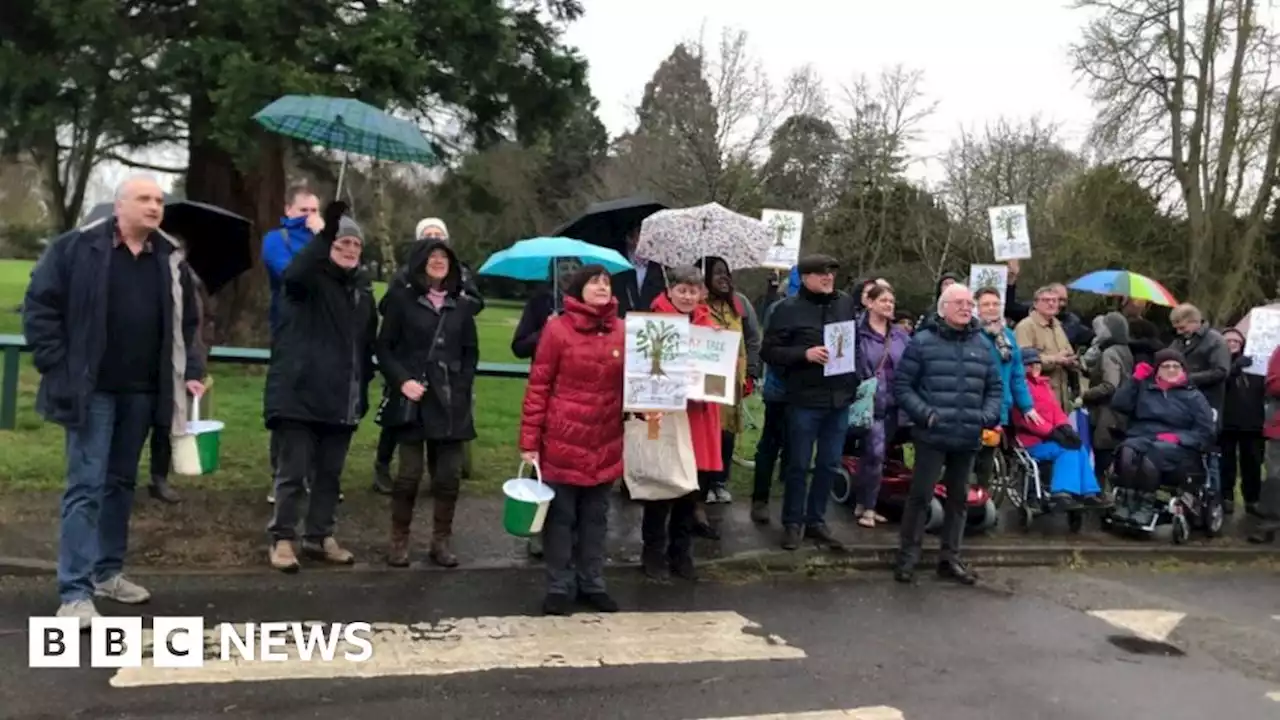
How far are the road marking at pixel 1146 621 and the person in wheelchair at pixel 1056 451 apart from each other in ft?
6.94

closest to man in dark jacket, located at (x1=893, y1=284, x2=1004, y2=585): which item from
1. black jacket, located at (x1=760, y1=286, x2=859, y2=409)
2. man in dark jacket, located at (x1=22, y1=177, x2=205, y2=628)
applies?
black jacket, located at (x1=760, y1=286, x2=859, y2=409)

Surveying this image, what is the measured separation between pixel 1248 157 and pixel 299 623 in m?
29.8

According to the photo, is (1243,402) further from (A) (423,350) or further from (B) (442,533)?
(A) (423,350)

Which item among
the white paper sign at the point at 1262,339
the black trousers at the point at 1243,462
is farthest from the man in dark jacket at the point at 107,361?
the black trousers at the point at 1243,462

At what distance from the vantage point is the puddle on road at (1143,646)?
247 inches

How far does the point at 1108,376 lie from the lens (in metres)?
10.1

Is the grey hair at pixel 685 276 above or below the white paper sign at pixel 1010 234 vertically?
below

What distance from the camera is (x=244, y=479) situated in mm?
8836

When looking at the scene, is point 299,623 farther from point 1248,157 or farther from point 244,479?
point 1248,157

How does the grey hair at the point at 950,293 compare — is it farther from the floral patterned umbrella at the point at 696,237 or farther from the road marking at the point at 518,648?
the road marking at the point at 518,648

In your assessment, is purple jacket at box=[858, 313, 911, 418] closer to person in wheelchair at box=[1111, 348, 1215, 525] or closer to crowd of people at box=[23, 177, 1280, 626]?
crowd of people at box=[23, 177, 1280, 626]

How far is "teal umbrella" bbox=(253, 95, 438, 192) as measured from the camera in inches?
292

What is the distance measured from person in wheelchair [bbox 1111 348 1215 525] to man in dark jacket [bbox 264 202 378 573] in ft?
21.4

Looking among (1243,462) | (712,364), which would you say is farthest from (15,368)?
(1243,462)
